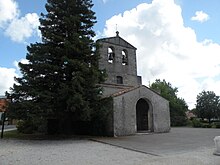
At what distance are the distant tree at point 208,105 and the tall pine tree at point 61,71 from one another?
119 feet

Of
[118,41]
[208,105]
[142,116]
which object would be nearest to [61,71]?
[118,41]

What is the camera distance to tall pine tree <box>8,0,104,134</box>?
1531 centimetres

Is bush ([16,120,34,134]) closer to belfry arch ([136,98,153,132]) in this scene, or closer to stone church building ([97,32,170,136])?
stone church building ([97,32,170,136])

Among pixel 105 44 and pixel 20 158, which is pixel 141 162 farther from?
pixel 105 44

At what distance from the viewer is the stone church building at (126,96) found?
19.3 meters

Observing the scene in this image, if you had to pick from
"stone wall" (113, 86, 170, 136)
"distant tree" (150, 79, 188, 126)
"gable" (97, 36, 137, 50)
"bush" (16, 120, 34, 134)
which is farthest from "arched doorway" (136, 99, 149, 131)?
"distant tree" (150, 79, 188, 126)

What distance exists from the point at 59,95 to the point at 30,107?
2.07 meters

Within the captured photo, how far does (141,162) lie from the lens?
8219mm

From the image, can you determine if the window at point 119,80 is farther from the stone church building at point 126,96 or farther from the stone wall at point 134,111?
the stone wall at point 134,111

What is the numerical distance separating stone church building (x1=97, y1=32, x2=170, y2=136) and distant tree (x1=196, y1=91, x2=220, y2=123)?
88.6 ft

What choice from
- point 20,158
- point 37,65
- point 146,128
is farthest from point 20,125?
point 20,158

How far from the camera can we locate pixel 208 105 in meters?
47.0

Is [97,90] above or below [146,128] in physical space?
above

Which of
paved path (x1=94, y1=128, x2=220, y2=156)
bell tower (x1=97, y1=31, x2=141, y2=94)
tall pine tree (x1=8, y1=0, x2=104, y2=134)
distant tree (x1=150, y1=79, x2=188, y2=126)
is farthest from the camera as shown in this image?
distant tree (x1=150, y1=79, x2=188, y2=126)
